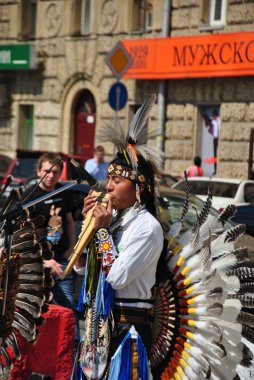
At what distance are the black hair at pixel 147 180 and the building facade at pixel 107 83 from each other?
15813mm

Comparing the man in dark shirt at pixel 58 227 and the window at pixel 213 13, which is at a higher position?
the window at pixel 213 13

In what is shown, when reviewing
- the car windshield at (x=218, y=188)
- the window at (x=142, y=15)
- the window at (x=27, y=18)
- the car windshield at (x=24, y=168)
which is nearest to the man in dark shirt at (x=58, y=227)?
the car windshield at (x=218, y=188)

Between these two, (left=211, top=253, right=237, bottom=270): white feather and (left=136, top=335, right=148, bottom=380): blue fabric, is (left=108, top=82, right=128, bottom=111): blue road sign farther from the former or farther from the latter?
(left=136, top=335, right=148, bottom=380): blue fabric

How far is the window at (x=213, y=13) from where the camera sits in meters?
23.0

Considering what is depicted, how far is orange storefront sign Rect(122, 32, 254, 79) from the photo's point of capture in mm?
22078

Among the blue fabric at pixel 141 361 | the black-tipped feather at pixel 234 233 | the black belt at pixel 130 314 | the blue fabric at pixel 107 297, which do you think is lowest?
the blue fabric at pixel 141 361

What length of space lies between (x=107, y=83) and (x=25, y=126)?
4.61m

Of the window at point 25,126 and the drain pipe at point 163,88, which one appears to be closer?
the drain pipe at point 163,88

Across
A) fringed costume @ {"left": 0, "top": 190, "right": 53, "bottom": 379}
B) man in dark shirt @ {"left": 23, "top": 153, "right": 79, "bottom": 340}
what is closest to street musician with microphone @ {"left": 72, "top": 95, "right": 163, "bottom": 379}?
fringed costume @ {"left": 0, "top": 190, "right": 53, "bottom": 379}

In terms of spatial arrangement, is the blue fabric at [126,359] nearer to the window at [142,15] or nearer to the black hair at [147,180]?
the black hair at [147,180]

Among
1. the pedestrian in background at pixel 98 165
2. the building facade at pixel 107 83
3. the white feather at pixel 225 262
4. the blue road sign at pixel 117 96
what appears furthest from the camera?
the building facade at pixel 107 83

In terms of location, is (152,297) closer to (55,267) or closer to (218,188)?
(55,267)

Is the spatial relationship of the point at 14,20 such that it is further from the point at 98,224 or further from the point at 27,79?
the point at 98,224

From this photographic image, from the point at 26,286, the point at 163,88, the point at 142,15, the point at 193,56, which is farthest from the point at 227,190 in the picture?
the point at 26,286
